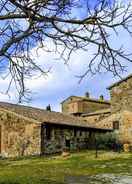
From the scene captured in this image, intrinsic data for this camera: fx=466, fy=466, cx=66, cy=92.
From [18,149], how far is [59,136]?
12.7 ft

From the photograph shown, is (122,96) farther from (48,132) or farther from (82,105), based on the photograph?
(82,105)

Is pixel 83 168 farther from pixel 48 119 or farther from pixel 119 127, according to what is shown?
pixel 119 127

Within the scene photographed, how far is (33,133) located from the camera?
40719 mm

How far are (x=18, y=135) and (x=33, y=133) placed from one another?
1814 millimetres

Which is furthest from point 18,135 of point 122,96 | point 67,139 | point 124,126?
point 122,96

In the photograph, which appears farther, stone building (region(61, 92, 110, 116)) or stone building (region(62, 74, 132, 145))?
stone building (region(61, 92, 110, 116))

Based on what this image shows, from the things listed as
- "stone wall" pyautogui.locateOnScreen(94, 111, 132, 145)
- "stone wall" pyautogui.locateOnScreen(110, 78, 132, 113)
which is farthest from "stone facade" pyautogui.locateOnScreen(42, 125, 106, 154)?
"stone wall" pyautogui.locateOnScreen(110, 78, 132, 113)

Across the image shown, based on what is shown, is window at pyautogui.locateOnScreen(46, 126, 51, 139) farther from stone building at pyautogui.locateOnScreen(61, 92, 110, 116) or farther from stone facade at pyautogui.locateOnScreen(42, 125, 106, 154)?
stone building at pyautogui.locateOnScreen(61, 92, 110, 116)

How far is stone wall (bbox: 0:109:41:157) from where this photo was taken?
133ft

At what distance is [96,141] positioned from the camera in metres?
44.4

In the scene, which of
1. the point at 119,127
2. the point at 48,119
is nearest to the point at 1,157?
the point at 48,119

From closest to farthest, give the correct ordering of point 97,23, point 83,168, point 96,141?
point 97,23 → point 83,168 → point 96,141

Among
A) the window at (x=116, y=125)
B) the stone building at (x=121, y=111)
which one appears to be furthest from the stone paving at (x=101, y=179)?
the window at (x=116, y=125)

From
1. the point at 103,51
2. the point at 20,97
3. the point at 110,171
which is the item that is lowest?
the point at 110,171
